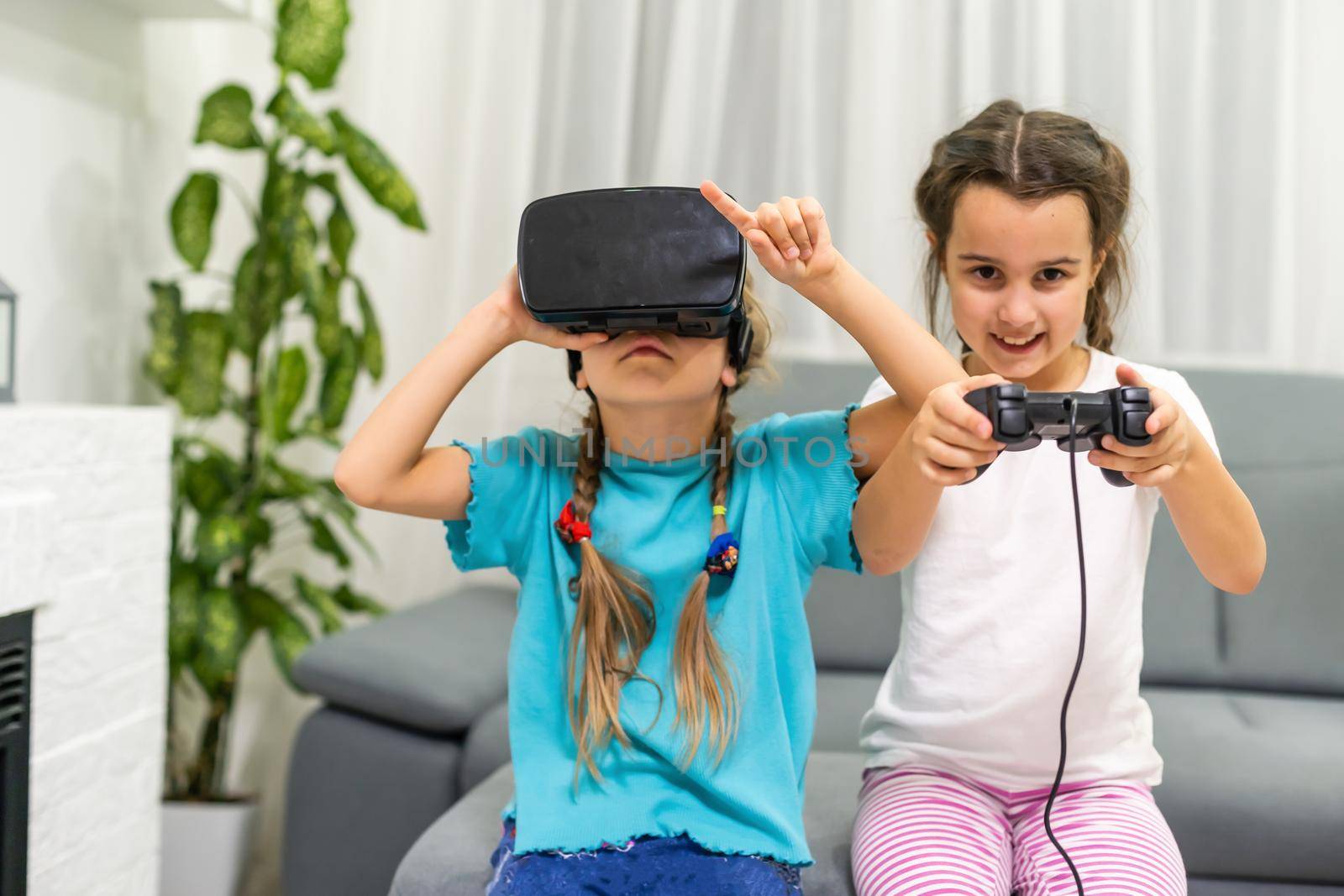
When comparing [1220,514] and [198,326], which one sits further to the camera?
[198,326]

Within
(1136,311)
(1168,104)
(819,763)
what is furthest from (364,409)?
(1168,104)

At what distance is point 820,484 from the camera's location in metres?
1.03

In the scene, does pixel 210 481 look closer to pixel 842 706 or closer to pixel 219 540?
pixel 219 540

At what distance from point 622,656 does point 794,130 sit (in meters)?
1.35

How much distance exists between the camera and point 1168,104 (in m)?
1.99

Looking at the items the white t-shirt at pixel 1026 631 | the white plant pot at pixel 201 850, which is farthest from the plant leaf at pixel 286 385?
the white t-shirt at pixel 1026 631

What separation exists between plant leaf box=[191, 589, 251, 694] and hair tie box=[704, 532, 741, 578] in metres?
1.05

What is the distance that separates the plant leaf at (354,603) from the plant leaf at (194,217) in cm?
61

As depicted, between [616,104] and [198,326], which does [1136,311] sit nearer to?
[616,104]

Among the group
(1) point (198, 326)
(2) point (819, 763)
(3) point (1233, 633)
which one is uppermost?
(1) point (198, 326)

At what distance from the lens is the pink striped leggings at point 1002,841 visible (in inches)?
36.7

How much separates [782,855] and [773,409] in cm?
96

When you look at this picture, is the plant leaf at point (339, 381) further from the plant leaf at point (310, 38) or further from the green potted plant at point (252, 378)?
→ the plant leaf at point (310, 38)

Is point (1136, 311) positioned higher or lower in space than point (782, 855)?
higher
